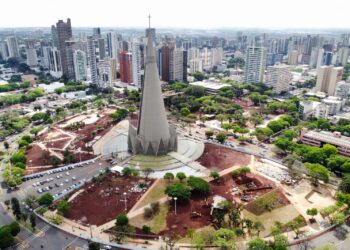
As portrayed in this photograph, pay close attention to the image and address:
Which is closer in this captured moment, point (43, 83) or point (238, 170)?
point (238, 170)

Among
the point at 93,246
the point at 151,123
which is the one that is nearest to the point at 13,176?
the point at 93,246

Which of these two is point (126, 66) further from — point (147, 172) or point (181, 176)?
point (181, 176)

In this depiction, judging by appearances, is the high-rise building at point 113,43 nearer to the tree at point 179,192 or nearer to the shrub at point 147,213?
the tree at point 179,192

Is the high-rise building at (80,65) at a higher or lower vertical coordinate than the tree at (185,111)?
higher

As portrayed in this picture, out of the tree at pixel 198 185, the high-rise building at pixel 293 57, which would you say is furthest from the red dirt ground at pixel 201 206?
the high-rise building at pixel 293 57

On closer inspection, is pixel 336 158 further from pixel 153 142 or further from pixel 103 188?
pixel 103 188

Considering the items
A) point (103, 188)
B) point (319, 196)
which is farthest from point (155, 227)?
point (319, 196)
